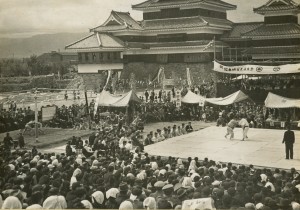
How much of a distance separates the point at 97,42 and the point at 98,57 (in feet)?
2.60

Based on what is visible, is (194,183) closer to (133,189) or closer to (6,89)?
(133,189)

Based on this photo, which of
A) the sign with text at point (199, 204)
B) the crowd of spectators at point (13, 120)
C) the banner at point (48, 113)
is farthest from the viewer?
the banner at point (48, 113)

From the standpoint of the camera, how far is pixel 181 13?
17625 millimetres

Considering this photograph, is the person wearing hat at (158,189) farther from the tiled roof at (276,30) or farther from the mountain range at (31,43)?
the tiled roof at (276,30)

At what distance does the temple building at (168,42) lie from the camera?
1703cm

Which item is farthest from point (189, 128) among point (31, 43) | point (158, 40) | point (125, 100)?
point (158, 40)

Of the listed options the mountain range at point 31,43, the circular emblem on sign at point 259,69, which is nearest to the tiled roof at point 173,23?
the circular emblem on sign at point 259,69

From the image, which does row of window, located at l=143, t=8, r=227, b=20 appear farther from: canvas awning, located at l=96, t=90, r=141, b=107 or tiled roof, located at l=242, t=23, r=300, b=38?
canvas awning, located at l=96, t=90, r=141, b=107

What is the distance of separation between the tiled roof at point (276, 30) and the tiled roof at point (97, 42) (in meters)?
6.00

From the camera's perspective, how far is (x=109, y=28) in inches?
735

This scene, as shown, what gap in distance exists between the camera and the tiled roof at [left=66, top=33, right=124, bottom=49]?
18125 mm

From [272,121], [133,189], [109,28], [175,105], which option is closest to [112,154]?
[133,189]

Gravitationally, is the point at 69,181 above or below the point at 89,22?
below

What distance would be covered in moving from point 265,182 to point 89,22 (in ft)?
16.4
